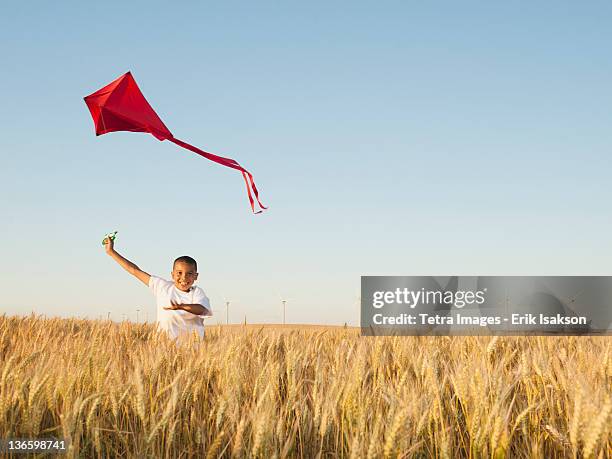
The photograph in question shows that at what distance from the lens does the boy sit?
19.1ft

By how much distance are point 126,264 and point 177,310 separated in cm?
78

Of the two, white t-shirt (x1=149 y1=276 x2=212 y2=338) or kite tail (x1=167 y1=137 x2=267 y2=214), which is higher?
kite tail (x1=167 y1=137 x2=267 y2=214)

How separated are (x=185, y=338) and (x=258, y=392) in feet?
7.17

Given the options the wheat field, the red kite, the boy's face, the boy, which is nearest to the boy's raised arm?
the boy

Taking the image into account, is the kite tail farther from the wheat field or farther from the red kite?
the wheat field

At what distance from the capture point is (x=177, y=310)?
578 centimetres

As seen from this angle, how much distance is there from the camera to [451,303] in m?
9.55

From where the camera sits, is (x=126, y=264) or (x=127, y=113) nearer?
(x=126, y=264)

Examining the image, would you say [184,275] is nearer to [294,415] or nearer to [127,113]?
[127,113]

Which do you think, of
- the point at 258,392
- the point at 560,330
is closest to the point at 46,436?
the point at 258,392

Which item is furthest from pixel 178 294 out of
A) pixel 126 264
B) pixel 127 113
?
pixel 127 113

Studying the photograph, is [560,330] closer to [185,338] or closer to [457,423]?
[185,338]

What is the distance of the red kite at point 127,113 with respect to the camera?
20.9ft

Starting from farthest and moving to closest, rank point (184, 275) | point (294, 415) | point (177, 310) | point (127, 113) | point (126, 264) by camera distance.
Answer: point (127, 113)
point (126, 264)
point (184, 275)
point (177, 310)
point (294, 415)
